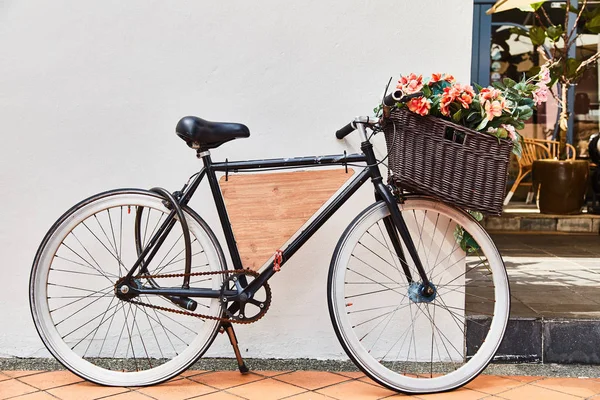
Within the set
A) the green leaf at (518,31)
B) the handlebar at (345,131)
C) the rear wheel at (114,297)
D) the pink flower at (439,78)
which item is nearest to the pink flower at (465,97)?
the pink flower at (439,78)

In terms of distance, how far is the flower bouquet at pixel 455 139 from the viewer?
2834 mm

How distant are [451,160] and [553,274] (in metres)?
2.44

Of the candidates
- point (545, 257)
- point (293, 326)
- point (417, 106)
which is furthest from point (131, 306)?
point (545, 257)

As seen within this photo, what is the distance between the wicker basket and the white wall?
1.81 feet

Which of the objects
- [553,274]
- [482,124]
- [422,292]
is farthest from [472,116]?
[553,274]

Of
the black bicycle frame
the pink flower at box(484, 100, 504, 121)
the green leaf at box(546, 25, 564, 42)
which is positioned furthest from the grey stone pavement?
the green leaf at box(546, 25, 564, 42)

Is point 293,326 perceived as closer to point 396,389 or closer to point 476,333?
point 396,389

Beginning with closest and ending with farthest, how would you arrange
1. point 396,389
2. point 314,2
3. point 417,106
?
point 417,106 → point 396,389 → point 314,2

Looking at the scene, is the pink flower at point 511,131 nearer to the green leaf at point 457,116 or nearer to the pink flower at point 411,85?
the green leaf at point 457,116

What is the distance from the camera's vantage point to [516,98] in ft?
9.66

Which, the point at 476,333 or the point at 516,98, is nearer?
the point at 516,98

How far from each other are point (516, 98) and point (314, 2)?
3.51 feet

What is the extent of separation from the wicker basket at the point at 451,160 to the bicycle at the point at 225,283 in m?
0.19

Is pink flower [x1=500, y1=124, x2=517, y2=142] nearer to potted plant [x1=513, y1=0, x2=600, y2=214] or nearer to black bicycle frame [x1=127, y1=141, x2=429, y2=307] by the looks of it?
black bicycle frame [x1=127, y1=141, x2=429, y2=307]
